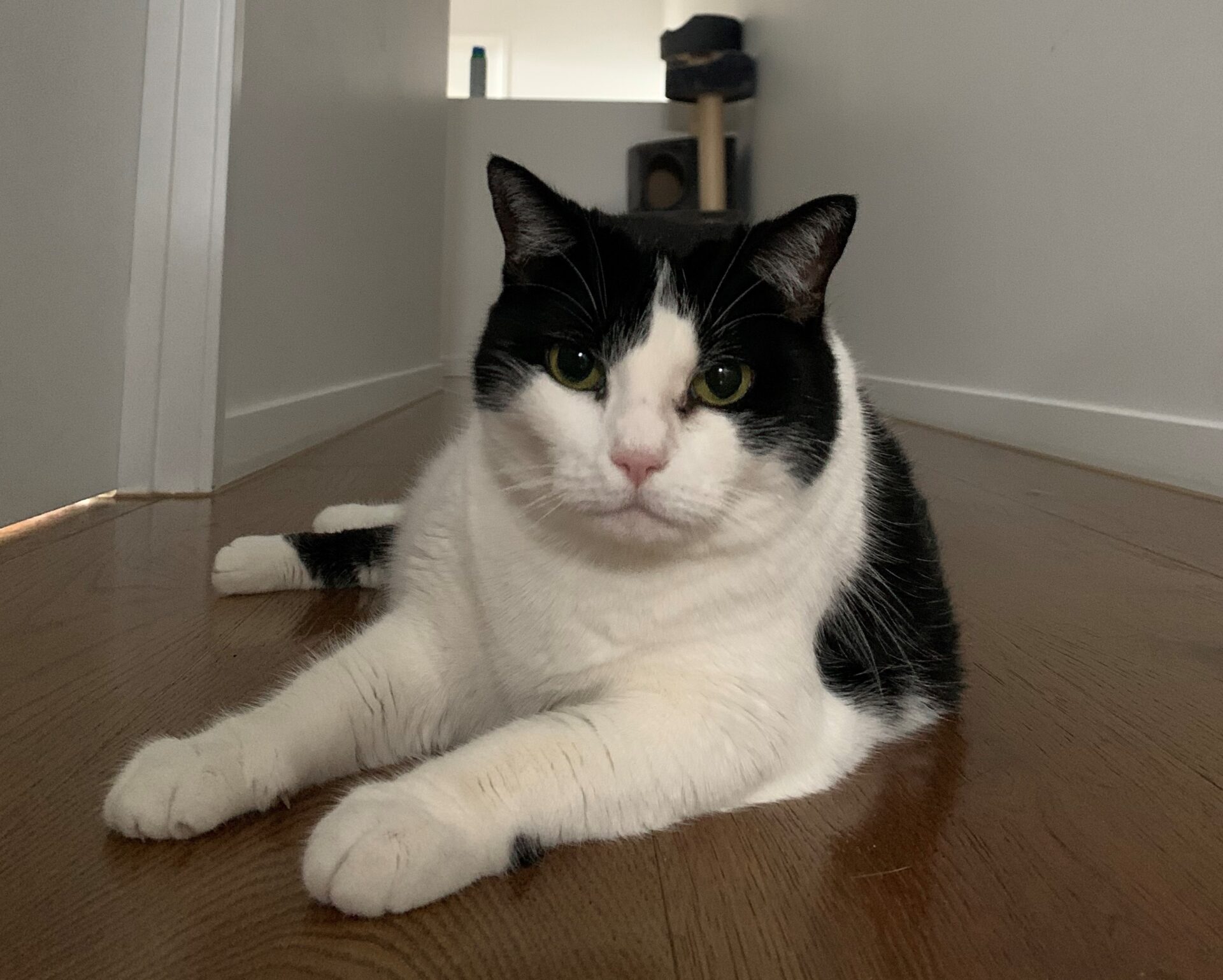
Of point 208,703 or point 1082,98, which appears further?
point 1082,98

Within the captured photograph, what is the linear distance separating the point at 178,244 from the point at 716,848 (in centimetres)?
161

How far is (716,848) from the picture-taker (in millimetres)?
758

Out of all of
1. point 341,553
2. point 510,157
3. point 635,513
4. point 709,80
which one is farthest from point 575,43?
point 635,513

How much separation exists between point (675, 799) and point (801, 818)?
117 millimetres

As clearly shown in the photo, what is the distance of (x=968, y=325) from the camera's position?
3418 millimetres

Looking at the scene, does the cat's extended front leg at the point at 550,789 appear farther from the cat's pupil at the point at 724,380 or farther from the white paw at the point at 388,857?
the cat's pupil at the point at 724,380

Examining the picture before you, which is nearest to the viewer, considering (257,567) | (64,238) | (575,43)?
(257,567)

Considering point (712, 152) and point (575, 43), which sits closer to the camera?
point (712, 152)

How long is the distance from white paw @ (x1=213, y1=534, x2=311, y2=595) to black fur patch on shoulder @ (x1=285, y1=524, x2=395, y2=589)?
2 cm

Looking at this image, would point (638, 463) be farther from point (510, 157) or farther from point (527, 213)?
point (510, 157)

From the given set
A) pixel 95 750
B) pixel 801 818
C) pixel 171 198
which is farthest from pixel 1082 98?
pixel 95 750

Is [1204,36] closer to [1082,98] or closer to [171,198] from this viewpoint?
[1082,98]

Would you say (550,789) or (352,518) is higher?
(352,518)

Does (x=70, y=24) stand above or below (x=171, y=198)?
above
